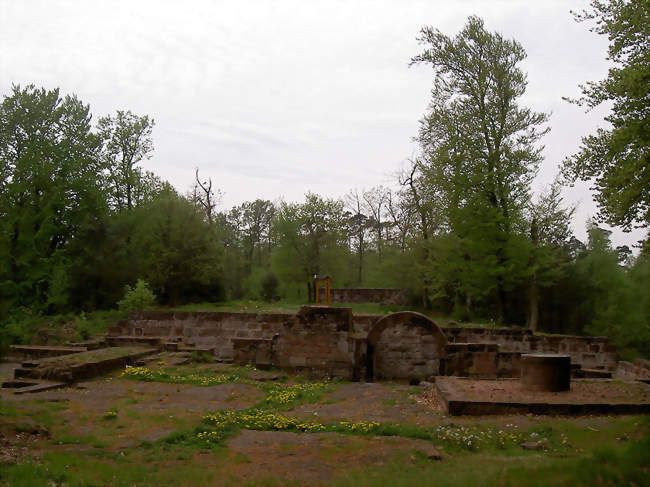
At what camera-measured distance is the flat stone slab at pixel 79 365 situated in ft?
40.8

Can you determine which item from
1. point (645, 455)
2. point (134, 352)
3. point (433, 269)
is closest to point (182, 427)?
point (645, 455)

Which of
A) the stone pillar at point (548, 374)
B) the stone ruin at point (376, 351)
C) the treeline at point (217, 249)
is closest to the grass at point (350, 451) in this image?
the stone pillar at point (548, 374)

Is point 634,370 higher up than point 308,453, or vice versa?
point 634,370

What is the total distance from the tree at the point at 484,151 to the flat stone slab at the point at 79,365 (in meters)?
14.4

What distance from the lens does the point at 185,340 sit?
19.8 meters

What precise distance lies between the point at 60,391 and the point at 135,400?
2135 mm

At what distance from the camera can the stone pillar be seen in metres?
10.0

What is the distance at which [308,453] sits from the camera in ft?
22.4

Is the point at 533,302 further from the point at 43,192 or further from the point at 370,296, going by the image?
the point at 43,192

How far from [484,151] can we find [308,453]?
18924 millimetres

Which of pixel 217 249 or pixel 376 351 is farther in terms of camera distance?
pixel 217 249

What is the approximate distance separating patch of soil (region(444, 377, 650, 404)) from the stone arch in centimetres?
265

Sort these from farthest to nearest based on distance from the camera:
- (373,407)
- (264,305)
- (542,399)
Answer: (264,305) < (373,407) < (542,399)

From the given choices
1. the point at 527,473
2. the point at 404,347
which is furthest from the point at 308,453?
the point at 404,347
